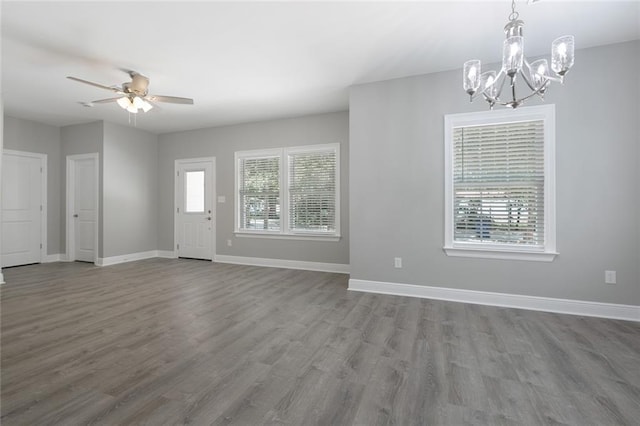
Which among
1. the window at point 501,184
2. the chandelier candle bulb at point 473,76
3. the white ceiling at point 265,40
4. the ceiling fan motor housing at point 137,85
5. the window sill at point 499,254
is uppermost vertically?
the white ceiling at point 265,40

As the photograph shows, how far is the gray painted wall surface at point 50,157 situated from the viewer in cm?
586

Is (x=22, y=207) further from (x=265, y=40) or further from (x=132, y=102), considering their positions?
(x=265, y=40)

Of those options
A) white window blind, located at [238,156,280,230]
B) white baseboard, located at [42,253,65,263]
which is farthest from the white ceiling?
white baseboard, located at [42,253,65,263]

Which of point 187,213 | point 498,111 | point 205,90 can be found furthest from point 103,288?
point 498,111

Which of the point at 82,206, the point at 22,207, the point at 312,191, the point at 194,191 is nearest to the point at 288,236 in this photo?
the point at 312,191

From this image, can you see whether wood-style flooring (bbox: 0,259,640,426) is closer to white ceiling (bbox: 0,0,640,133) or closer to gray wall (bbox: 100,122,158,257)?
gray wall (bbox: 100,122,158,257)

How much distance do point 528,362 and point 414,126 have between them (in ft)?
9.10

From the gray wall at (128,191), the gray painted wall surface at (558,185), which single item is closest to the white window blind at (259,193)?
the gray painted wall surface at (558,185)

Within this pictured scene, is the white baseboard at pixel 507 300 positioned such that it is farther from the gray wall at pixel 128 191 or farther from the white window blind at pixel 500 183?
the gray wall at pixel 128 191

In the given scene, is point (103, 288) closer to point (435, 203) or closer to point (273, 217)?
point (273, 217)

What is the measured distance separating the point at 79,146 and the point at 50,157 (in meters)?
0.73

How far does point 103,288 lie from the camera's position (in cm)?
419

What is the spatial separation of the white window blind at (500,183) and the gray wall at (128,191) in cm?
627

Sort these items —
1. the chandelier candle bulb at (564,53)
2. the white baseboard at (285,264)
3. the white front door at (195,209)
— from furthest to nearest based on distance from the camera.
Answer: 1. the white front door at (195,209)
2. the white baseboard at (285,264)
3. the chandelier candle bulb at (564,53)
